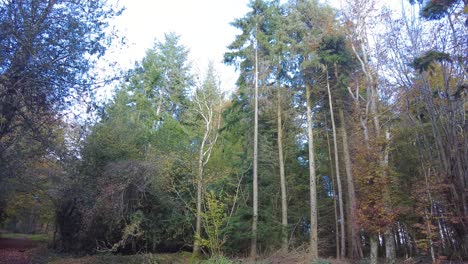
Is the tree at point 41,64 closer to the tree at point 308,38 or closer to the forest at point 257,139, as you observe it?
the forest at point 257,139

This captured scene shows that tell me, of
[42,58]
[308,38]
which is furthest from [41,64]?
[308,38]

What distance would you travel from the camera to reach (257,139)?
1694 cm

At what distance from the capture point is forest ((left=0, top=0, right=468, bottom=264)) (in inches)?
297

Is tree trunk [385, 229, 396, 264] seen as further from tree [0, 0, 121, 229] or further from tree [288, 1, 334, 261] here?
tree [0, 0, 121, 229]

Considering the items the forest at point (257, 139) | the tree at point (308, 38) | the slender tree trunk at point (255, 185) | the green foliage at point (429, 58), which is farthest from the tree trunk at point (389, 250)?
the green foliage at point (429, 58)

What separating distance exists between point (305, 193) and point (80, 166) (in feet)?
43.7

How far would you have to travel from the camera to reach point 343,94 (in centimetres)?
1770

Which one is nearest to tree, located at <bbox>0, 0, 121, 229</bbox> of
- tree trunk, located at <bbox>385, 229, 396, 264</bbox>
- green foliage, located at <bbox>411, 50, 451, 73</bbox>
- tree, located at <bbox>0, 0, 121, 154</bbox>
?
tree, located at <bbox>0, 0, 121, 154</bbox>

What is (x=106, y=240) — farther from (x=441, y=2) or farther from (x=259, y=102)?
(x=441, y=2)

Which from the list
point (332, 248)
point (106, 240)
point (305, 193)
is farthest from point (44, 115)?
point (332, 248)

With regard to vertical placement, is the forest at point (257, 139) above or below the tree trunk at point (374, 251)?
above

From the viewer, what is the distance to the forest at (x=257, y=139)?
7.55 metres

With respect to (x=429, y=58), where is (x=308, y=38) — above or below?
above

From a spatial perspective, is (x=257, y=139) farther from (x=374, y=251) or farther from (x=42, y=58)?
(x=42, y=58)
